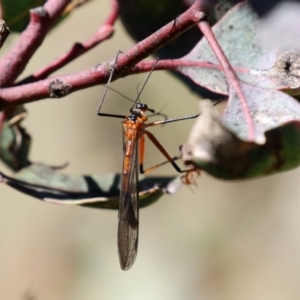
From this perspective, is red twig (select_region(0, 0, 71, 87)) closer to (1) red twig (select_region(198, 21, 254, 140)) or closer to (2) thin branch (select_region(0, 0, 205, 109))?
(2) thin branch (select_region(0, 0, 205, 109))

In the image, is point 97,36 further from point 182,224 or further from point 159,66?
point 182,224

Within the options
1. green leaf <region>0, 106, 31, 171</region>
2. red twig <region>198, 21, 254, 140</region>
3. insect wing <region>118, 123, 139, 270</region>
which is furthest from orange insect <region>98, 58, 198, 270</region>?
red twig <region>198, 21, 254, 140</region>

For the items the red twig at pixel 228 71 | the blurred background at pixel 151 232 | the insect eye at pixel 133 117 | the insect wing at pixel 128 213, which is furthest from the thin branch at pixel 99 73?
the blurred background at pixel 151 232

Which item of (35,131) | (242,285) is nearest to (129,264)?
(242,285)

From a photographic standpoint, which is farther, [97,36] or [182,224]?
[182,224]

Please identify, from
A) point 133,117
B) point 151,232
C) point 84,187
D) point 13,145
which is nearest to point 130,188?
point 84,187

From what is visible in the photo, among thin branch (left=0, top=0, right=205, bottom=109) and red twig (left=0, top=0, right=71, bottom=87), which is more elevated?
red twig (left=0, top=0, right=71, bottom=87)

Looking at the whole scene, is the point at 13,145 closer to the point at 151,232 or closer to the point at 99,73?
the point at 99,73
